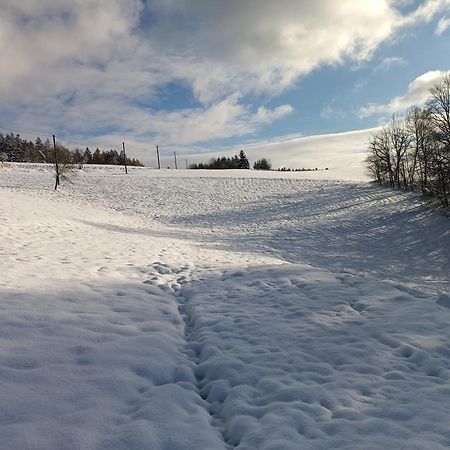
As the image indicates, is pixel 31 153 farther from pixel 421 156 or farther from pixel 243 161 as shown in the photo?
pixel 421 156

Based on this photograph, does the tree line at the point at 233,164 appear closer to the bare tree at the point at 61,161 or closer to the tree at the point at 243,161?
the tree at the point at 243,161

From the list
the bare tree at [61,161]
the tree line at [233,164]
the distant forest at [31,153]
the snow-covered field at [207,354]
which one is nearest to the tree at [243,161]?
the tree line at [233,164]

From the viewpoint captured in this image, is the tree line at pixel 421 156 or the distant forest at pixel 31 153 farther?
the distant forest at pixel 31 153

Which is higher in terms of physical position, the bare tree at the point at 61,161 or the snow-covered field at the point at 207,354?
the bare tree at the point at 61,161

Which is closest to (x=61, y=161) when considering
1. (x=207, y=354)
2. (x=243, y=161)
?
(x=207, y=354)

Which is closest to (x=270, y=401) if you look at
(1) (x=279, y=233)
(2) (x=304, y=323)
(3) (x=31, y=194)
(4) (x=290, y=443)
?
(4) (x=290, y=443)

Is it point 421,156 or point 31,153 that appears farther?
point 31,153

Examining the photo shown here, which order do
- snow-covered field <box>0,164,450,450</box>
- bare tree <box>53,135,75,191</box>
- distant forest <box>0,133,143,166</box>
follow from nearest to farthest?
1. snow-covered field <box>0,164,450,450</box>
2. bare tree <box>53,135,75,191</box>
3. distant forest <box>0,133,143,166</box>

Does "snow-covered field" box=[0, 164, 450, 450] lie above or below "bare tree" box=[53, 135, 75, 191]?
below

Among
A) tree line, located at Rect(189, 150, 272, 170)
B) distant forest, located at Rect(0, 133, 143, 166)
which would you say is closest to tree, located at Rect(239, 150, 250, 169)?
tree line, located at Rect(189, 150, 272, 170)

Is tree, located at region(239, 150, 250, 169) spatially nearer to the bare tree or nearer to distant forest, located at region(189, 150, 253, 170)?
distant forest, located at region(189, 150, 253, 170)

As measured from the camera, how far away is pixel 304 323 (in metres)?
7.32

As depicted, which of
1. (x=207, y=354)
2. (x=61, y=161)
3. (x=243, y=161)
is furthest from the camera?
(x=243, y=161)

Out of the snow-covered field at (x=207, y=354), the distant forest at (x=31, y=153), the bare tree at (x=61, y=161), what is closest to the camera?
the snow-covered field at (x=207, y=354)
